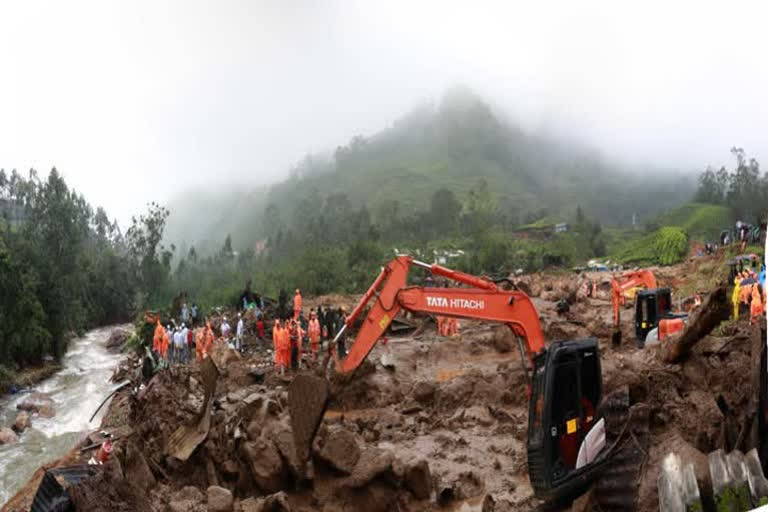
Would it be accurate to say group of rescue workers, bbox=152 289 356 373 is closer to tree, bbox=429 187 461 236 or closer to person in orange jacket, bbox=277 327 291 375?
person in orange jacket, bbox=277 327 291 375

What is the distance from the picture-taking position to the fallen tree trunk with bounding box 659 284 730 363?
22.1 ft

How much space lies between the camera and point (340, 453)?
6.64m

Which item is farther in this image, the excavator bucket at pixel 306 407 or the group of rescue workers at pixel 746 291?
the group of rescue workers at pixel 746 291

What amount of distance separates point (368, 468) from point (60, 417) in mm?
16370

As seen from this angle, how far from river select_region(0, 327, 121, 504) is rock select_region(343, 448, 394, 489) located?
9.78 m

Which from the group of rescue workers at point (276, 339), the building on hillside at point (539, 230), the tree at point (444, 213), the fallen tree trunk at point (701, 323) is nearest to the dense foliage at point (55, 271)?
the group of rescue workers at point (276, 339)

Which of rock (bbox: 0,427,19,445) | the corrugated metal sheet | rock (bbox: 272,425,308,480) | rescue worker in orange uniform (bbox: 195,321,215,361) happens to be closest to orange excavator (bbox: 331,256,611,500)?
rock (bbox: 272,425,308,480)

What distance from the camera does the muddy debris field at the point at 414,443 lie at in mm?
5203

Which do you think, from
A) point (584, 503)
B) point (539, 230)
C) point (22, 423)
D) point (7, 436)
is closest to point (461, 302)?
point (584, 503)

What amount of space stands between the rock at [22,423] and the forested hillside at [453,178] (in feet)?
251

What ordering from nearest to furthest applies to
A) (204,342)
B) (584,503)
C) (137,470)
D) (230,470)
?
1. (584,503)
2. (137,470)
3. (230,470)
4. (204,342)

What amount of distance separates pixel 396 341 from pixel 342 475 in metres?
12.4

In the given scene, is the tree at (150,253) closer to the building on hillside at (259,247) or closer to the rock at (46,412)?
the building on hillside at (259,247)

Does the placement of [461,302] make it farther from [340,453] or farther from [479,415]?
[340,453]
